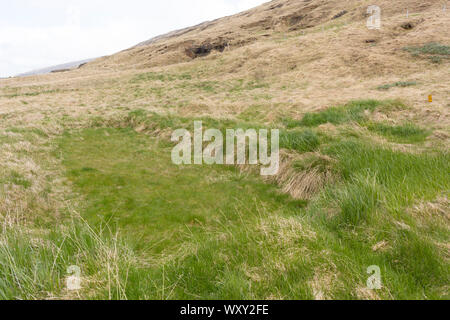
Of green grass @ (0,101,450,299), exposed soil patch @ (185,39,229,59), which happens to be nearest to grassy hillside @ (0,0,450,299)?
green grass @ (0,101,450,299)

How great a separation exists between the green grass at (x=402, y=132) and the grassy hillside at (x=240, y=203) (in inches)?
2.3

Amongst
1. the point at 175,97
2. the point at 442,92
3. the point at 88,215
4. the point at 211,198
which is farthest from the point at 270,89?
the point at 88,215

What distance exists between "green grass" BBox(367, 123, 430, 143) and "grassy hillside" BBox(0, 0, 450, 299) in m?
0.06

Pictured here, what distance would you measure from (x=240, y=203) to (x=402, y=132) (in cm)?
529

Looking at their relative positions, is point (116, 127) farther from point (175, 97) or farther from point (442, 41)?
point (442, 41)

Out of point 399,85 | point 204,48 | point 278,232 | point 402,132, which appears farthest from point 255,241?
point 204,48

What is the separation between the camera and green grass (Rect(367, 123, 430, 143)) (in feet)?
20.4

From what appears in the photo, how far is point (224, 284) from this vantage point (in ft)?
7.21

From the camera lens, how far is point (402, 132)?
6816 millimetres

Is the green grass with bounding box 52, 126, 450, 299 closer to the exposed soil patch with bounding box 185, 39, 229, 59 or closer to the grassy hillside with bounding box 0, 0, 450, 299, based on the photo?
the grassy hillside with bounding box 0, 0, 450, 299

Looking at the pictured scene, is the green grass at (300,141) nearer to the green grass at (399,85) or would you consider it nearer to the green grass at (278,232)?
the green grass at (278,232)

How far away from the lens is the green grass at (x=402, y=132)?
20.4ft

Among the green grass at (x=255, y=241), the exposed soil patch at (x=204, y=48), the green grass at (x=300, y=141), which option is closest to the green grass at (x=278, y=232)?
the green grass at (x=255, y=241)
